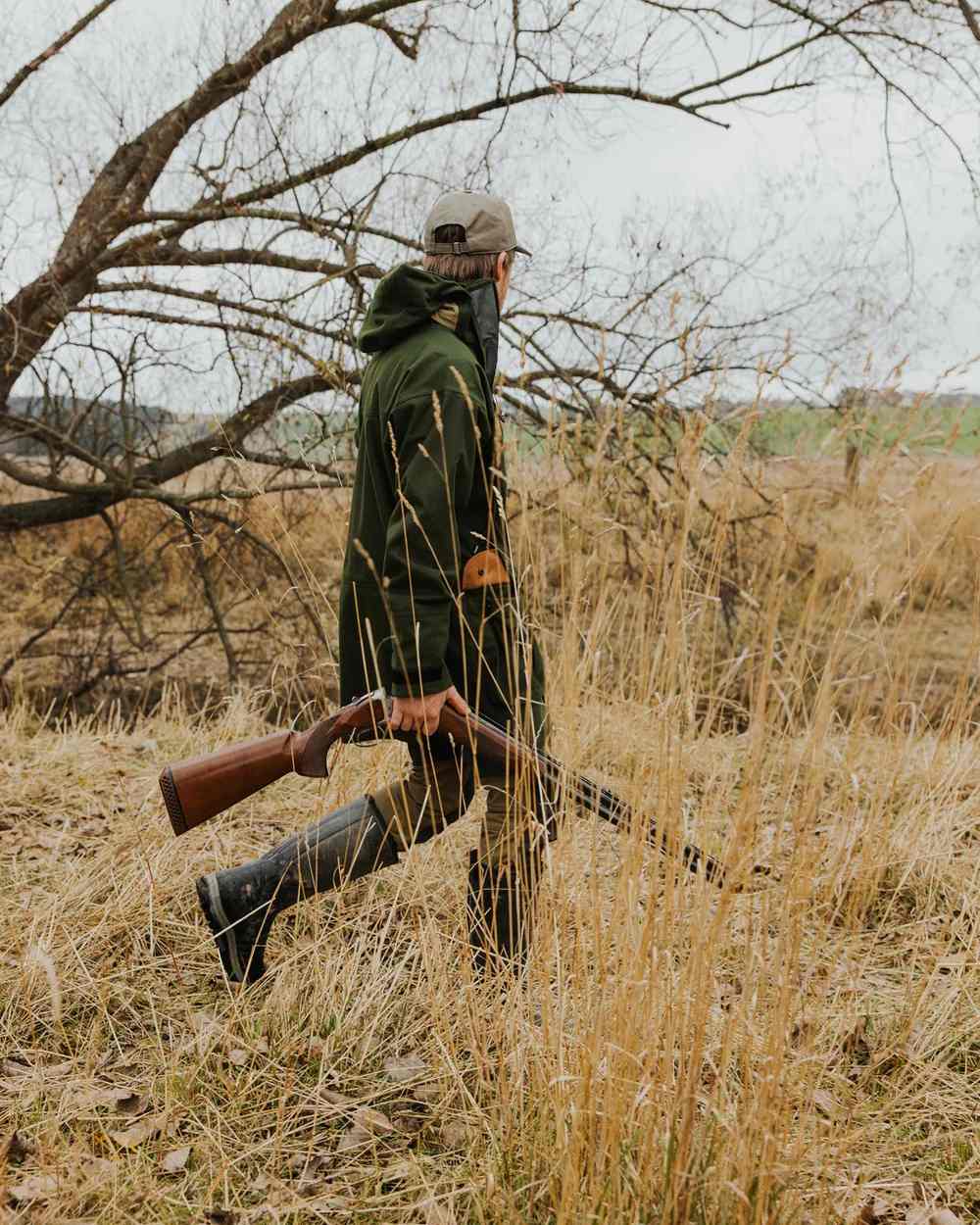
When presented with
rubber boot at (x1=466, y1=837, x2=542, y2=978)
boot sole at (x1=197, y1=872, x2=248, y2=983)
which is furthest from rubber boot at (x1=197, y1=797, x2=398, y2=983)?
rubber boot at (x1=466, y1=837, x2=542, y2=978)

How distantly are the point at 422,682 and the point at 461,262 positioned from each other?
956mm

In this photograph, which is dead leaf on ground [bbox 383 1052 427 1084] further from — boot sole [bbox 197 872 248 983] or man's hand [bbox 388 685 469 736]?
man's hand [bbox 388 685 469 736]

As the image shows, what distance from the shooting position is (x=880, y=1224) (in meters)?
1.85

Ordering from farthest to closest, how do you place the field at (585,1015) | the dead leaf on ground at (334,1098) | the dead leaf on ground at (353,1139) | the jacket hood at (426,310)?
1. the jacket hood at (426,310)
2. the dead leaf on ground at (334,1098)
3. the dead leaf on ground at (353,1139)
4. the field at (585,1015)

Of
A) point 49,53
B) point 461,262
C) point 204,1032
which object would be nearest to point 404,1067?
point 204,1032

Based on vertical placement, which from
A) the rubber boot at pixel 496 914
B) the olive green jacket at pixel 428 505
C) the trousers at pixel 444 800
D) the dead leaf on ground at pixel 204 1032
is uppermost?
the olive green jacket at pixel 428 505

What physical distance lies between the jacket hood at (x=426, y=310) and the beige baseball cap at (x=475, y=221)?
0.26ft

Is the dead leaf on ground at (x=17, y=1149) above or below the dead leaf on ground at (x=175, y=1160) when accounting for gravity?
above

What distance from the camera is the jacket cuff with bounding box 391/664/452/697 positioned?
216cm

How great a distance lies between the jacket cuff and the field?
0.87ft

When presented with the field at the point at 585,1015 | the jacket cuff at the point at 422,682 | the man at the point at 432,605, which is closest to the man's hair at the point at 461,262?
the man at the point at 432,605

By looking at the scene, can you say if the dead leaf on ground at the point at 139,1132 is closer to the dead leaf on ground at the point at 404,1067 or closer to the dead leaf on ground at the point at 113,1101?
the dead leaf on ground at the point at 113,1101

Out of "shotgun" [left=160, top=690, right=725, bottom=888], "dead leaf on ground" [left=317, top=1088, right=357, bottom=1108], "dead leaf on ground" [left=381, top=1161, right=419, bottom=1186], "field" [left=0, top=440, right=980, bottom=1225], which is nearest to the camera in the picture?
"field" [left=0, top=440, right=980, bottom=1225]

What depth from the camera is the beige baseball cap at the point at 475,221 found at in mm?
2311
